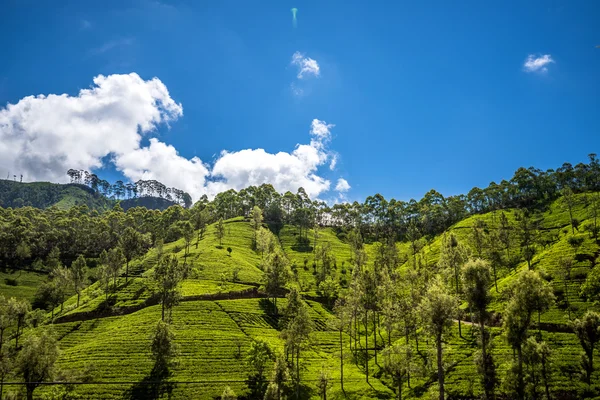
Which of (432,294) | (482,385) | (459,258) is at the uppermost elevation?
(459,258)

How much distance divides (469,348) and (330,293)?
62.3 m

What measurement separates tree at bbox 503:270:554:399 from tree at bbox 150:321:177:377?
6755 cm

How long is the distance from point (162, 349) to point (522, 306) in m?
71.8

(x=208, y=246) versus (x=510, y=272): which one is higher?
(x=208, y=246)

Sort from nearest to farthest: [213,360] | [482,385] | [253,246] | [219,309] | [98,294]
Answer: [482,385] < [213,360] < [219,309] < [98,294] < [253,246]

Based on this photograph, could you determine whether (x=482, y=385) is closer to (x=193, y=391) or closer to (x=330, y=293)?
(x=193, y=391)

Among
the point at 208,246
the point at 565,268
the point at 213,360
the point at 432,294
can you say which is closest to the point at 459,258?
the point at 565,268

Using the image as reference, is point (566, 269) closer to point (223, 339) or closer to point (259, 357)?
point (259, 357)

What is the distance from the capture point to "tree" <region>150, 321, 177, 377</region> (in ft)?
255

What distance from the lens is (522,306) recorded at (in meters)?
58.8

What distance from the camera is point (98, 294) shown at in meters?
127

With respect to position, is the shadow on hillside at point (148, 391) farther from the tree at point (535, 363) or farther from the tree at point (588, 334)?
the tree at point (588, 334)

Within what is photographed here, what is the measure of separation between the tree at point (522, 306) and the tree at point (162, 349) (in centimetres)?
6755

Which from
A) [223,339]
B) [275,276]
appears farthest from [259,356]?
[275,276]
